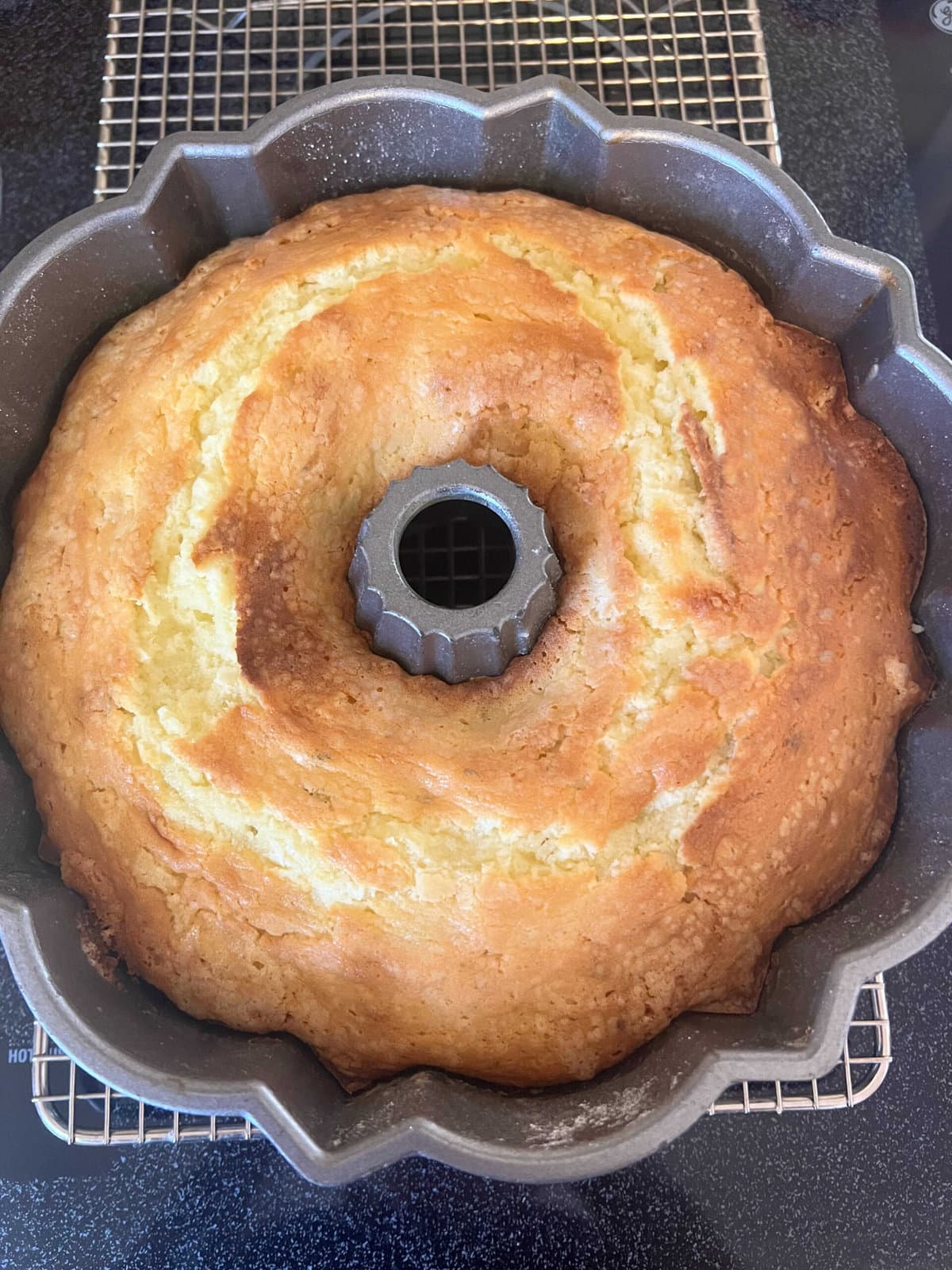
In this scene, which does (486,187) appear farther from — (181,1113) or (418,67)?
(181,1113)

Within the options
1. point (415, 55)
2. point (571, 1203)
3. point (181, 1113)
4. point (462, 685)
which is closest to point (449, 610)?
point (462, 685)

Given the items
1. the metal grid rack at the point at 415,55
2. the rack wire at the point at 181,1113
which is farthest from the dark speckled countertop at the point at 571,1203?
the metal grid rack at the point at 415,55

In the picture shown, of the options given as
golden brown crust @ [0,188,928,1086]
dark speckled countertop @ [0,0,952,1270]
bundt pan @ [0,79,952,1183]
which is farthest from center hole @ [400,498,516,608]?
dark speckled countertop @ [0,0,952,1270]

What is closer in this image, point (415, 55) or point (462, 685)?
point (462, 685)

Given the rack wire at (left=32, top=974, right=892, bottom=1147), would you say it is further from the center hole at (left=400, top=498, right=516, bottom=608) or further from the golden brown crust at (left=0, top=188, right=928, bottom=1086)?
the center hole at (left=400, top=498, right=516, bottom=608)

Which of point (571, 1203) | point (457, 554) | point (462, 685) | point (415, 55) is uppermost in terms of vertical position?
point (415, 55)

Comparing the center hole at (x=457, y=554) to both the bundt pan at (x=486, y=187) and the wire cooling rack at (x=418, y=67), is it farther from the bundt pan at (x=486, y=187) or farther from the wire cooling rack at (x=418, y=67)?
the wire cooling rack at (x=418, y=67)

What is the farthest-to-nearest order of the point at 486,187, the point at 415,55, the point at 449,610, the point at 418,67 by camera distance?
1. the point at 415,55
2. the point at 418,67
3. the point at 486,187
4. the point at 449,610
